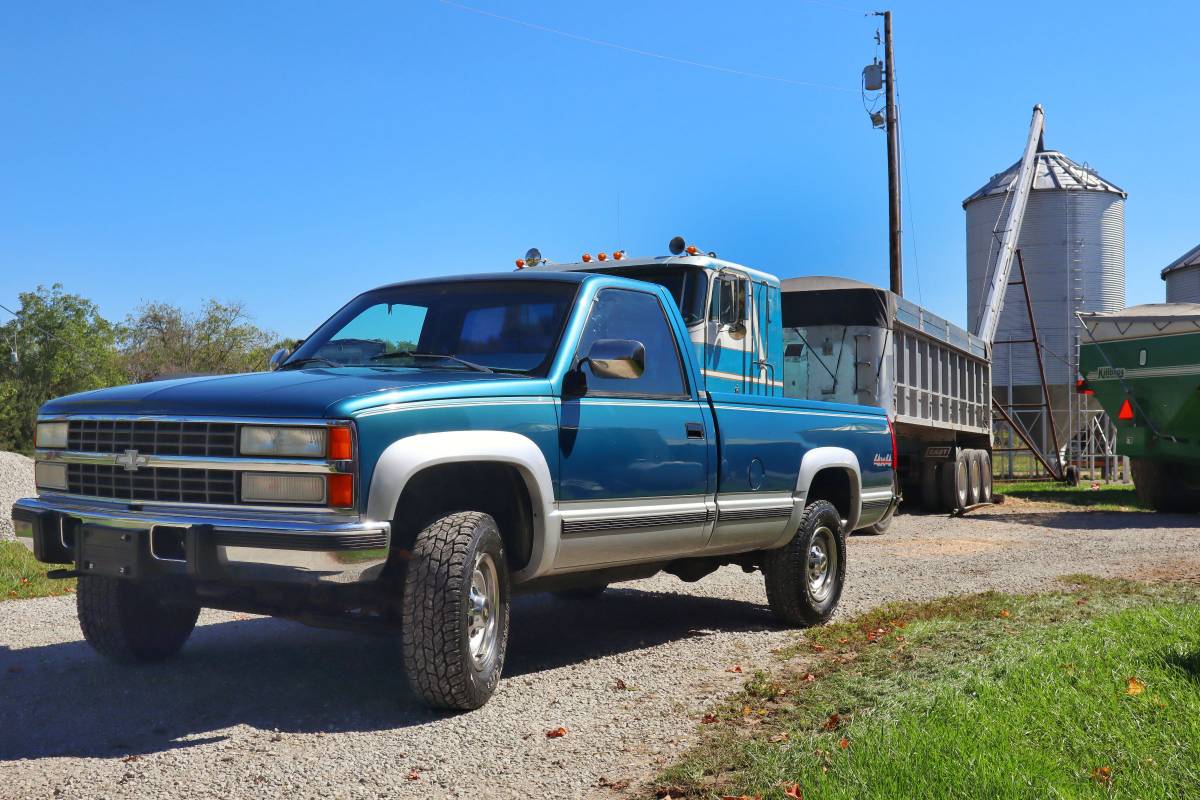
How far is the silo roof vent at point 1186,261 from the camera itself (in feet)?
131

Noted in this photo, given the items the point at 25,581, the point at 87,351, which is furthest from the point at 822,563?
the point at 87,351

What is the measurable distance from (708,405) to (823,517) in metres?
1.75

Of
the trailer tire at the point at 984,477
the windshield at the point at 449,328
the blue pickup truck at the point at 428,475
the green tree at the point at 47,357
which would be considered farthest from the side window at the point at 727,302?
the green tree at the point at 47,357

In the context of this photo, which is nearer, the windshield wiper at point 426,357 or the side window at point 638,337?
the windshield wiper at point 426,357

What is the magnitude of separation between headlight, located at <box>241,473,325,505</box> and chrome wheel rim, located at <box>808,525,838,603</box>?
4087 millimetres

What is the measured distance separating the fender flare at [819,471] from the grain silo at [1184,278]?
35.2 meters

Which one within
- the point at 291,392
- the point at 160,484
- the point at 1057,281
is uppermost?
the point at 1057,281

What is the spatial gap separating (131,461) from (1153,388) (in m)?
17.6

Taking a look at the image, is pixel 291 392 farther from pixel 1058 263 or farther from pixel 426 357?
pixel 1058 263

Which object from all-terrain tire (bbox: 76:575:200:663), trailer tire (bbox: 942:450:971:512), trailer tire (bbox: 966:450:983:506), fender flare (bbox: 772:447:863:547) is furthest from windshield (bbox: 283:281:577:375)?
trailer tire (bbox: 966:450:983:506)

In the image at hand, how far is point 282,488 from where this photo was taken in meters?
4.91

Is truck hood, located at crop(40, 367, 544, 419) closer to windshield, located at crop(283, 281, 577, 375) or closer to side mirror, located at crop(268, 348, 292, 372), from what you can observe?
windshield, located at crop(283, 281, 577, 375)

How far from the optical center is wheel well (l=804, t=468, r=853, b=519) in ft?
27.5

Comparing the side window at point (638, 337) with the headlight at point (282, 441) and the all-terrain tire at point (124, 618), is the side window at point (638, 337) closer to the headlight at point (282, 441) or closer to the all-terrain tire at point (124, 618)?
the headlight at point (282, 441)
